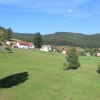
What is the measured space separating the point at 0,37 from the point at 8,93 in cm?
458

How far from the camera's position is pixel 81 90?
27.5 meters

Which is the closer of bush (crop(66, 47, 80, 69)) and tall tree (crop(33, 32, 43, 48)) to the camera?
bush (crop(66, 47, 80, 69))

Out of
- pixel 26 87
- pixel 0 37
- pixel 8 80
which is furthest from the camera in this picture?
pixel 8 80

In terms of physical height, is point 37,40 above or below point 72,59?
above

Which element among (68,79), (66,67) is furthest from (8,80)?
(66,67)

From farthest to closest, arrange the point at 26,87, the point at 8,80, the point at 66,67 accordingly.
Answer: the point at 66,67 < the point at 8,80 < the point at 26,87

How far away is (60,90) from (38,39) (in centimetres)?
11809

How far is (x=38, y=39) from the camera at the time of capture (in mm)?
145000

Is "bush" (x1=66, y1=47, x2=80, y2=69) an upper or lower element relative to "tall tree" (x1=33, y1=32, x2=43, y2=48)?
lower

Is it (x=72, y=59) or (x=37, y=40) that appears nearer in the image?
(x=72, y=59)

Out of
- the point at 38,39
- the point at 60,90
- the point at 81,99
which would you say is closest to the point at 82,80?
the point at 60,90

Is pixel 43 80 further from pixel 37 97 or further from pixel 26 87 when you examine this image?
pixel 37 97

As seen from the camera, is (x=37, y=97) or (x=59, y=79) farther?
(x=59, y=79)

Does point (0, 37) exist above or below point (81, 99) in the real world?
above
